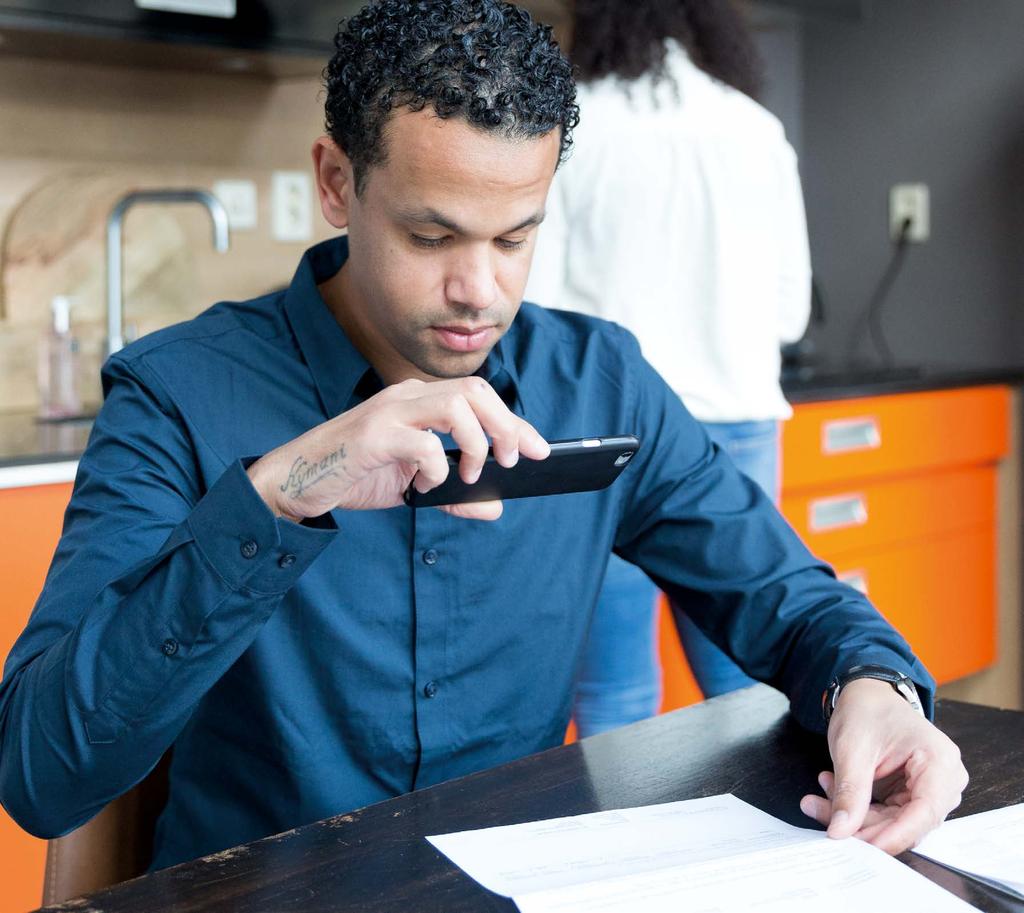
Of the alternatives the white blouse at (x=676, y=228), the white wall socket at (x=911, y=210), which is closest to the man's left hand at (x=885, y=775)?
the white blouse at (x=676, y=228)

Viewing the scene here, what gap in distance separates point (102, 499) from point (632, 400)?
20.1 inches

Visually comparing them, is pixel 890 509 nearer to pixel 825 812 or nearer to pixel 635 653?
pixel 635 653

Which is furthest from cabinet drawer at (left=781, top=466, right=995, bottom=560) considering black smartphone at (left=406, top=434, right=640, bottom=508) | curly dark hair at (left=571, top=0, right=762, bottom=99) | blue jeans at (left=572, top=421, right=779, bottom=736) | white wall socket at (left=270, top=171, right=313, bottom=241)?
black smartphone at (left=406, top=434, right=640, bottom=508)

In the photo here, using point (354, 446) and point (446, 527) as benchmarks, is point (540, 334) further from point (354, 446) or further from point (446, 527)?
point (354, 446)

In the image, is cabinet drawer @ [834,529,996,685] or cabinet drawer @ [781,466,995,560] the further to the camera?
cabinet drawer @ [834,529,996,685]

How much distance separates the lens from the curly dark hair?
197cm

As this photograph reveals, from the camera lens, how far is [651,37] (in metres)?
1.97

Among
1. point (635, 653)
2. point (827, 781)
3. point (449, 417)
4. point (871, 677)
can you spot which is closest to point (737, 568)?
point (871, 677)

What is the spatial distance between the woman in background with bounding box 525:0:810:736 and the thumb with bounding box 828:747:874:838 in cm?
106

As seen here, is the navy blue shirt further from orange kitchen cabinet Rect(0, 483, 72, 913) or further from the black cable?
the black cable

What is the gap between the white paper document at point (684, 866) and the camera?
72 centimetres

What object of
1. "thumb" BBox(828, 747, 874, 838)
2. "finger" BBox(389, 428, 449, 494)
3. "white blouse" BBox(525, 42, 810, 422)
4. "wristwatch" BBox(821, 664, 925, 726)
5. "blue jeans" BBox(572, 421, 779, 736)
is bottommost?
"blue jeans" BBox(572, 421, 779, 736)

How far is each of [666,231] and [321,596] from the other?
1.09 meters

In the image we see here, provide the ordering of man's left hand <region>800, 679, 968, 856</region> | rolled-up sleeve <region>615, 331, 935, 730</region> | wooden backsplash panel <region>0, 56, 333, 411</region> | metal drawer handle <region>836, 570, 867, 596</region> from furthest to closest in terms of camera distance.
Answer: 1. metal drawer handle <region>836, 570, 867, 596</region>
2. wooden backsplash panel <region>0, 56, 333, 411</region>
3. rolled-up sleeve <region>615, 331, 935, 730</region>
4. man's left hand <region>800, 679, 968, 856</region>
